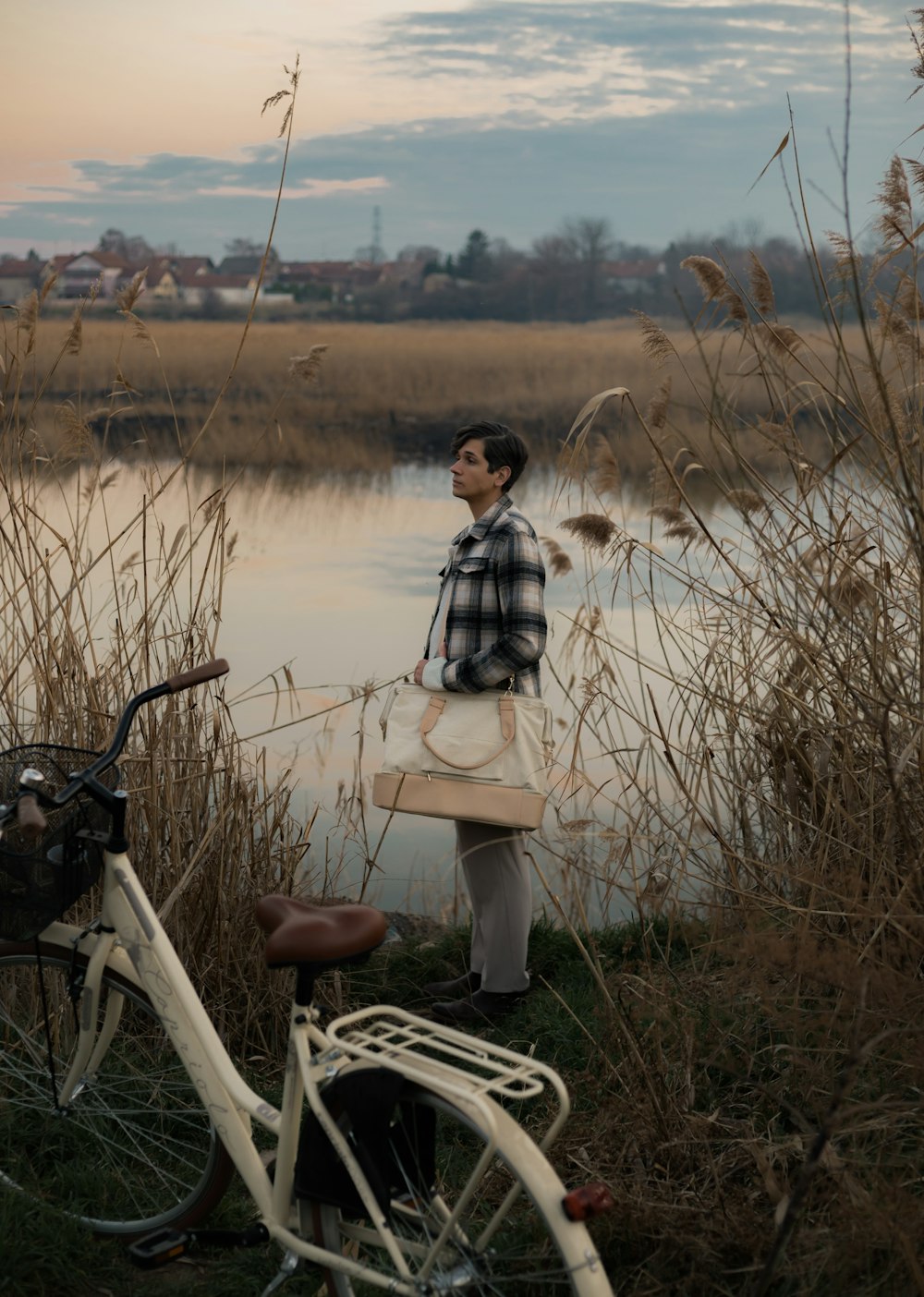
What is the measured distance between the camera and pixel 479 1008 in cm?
427

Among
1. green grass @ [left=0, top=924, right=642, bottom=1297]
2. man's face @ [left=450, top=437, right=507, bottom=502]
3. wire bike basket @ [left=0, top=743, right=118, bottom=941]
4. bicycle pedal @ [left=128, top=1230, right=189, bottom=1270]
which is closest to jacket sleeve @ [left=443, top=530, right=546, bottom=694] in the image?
man's face @ [left=450, top=437, right=507, bottom=502]

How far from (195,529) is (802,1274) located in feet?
8.65

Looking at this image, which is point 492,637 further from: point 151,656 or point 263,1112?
point 263,1112

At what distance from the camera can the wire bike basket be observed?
2701 mm

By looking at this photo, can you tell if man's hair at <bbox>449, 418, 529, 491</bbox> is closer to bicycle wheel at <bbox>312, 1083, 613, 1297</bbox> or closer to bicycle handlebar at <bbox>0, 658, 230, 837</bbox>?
bicycle handlebar at <bbox>0, 658, 230, 837</bbox>

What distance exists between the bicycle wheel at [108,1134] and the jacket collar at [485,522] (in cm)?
167

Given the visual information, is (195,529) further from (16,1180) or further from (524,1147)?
(524,1147)

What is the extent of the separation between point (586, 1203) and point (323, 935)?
62 cm

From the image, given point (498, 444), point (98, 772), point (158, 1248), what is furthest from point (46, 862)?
point (498, 444)

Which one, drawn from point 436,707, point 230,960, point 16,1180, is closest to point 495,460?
point 436,707

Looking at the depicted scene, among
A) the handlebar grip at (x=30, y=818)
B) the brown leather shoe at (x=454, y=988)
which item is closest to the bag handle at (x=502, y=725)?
the brown leather shoe at (x=454, y=988)

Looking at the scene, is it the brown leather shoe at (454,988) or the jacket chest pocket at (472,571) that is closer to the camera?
the jacket chest pocket at (472,571)

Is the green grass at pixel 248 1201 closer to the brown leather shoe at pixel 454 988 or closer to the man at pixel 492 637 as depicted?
the brown leather shoe at pixel 454 988

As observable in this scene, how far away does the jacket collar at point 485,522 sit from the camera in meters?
4.09
